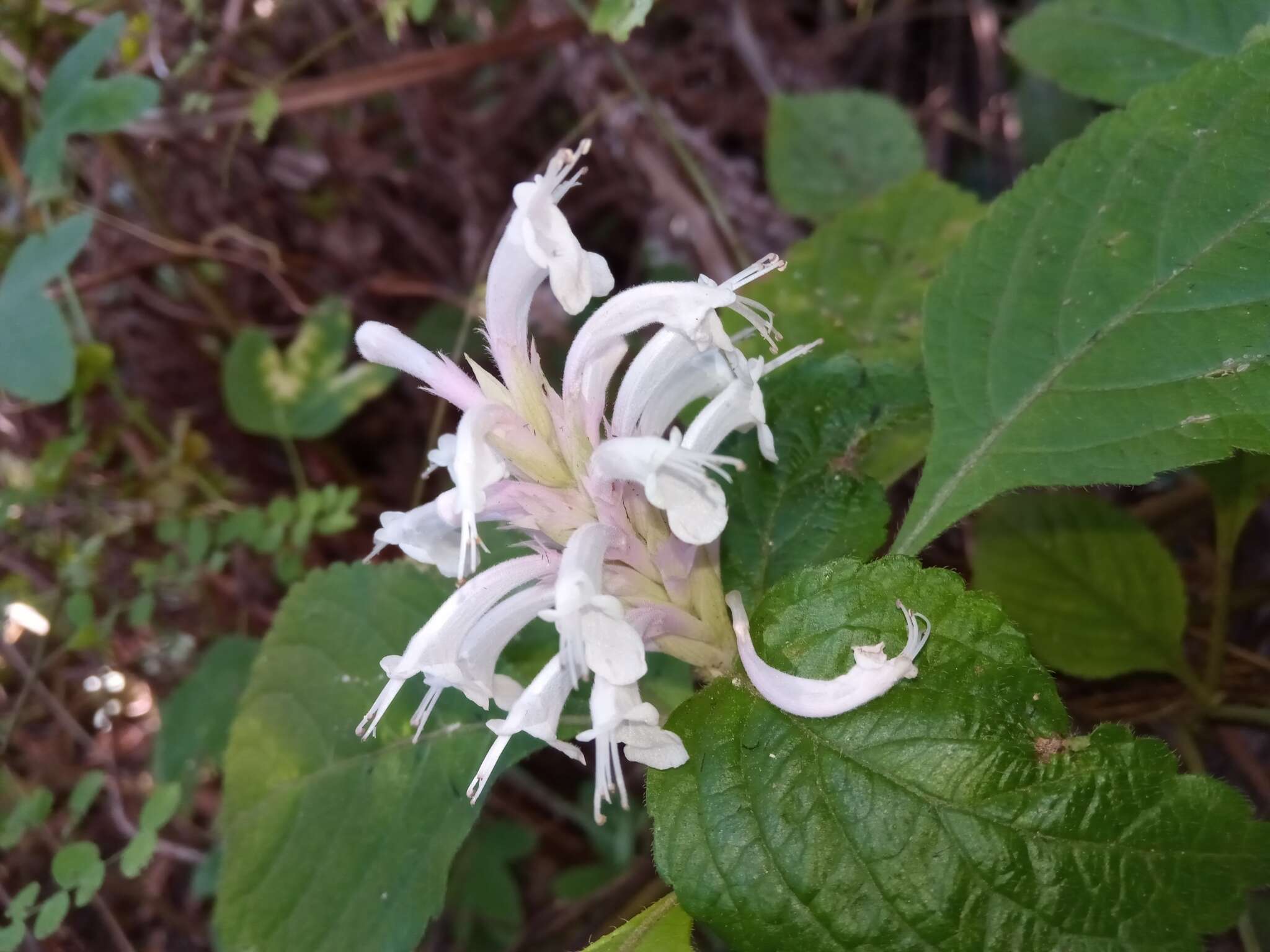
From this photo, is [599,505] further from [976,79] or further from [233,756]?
[976,79]

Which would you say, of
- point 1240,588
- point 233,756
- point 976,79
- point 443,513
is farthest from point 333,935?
point 976,79

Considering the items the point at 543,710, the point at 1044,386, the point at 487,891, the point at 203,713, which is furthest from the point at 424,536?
the point at 487,891

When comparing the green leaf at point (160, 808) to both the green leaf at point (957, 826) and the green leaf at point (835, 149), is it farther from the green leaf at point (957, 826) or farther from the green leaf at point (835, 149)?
the green leaf at point (835, 149)

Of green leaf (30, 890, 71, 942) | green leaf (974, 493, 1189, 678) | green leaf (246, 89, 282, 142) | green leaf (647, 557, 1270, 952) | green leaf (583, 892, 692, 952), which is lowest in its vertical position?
green leaf (974, 493, 1189, 678)

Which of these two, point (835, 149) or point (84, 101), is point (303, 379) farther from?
point (835, 149)

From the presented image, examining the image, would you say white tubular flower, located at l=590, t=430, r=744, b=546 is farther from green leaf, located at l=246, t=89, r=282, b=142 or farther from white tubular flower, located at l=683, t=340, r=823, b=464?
green leaf, located at l=246, t=89, r=282, b=142

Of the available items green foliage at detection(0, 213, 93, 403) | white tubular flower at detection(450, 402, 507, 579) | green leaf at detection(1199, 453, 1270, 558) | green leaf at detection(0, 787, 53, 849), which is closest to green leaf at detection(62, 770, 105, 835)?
green leaf at detection(0, 787, 53, 849)
